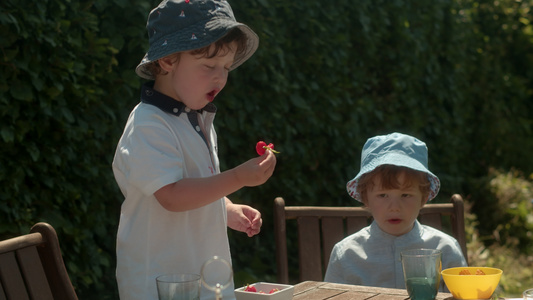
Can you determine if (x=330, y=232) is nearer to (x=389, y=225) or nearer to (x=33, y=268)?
(x=389, y=225)

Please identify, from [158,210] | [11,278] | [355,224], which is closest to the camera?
[11,278]

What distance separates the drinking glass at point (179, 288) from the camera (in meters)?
1.74

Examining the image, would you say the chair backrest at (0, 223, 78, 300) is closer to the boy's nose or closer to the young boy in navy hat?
the young boy in navy hat

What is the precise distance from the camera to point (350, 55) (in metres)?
5.48

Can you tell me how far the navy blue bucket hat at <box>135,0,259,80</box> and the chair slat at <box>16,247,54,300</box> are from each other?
64cm

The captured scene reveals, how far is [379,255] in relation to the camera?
291cm

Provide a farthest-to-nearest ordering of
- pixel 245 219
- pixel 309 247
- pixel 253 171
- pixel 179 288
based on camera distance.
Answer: pixel 309 247
pixel 245 219
pixel 253 171
pixel 179 288

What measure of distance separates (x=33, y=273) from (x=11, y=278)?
2.6 inches

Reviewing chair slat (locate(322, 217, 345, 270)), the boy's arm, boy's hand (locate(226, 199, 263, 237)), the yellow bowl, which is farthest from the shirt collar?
chair slat (locate(322, 217, 345, 270))

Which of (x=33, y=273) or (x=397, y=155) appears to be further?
(x=397, y=155)

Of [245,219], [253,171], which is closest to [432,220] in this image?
[245,219]

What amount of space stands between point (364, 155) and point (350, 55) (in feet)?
8.54

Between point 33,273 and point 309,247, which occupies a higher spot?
point 33,273

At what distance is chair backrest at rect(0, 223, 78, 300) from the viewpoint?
6.24 ft
